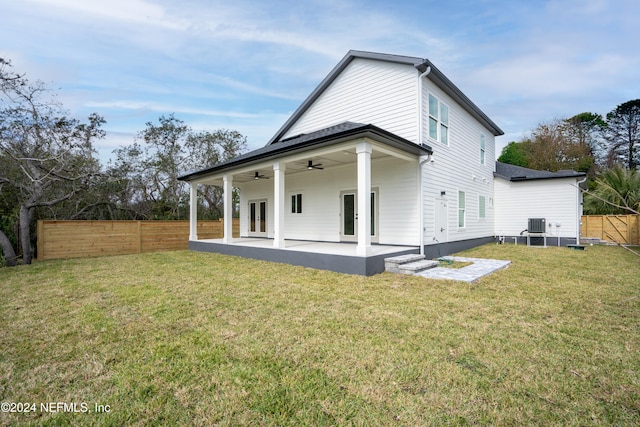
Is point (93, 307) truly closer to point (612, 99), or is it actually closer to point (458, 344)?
point (458, 344)

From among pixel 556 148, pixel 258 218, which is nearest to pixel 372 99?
pixel 258 218

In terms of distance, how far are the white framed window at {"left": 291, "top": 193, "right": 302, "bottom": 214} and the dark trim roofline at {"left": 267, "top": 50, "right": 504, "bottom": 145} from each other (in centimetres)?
324

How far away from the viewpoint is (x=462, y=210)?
421 inches

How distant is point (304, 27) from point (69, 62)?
711 cm

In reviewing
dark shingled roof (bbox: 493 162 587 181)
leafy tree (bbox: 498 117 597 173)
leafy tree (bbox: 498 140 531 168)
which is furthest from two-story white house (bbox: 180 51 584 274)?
leafy tree (bbox: 498 117 597 173)

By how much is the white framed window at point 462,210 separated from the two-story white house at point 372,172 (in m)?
0.04

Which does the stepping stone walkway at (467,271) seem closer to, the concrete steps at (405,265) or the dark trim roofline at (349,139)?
the concrete steps at (405,265)

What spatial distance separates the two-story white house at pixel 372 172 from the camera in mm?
7238

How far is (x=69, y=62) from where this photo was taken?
908 cm

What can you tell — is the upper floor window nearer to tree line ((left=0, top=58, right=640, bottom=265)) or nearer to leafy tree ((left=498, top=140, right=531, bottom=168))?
tree line ((left=0, top=58, right=640, bottom=265))

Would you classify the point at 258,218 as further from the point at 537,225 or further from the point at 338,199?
the point at 537,225

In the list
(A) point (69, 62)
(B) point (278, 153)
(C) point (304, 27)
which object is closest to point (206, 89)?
(A) point (69, 62)

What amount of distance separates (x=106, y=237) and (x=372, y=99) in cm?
1034

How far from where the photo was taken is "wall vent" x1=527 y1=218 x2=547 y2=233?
38.8 feet
